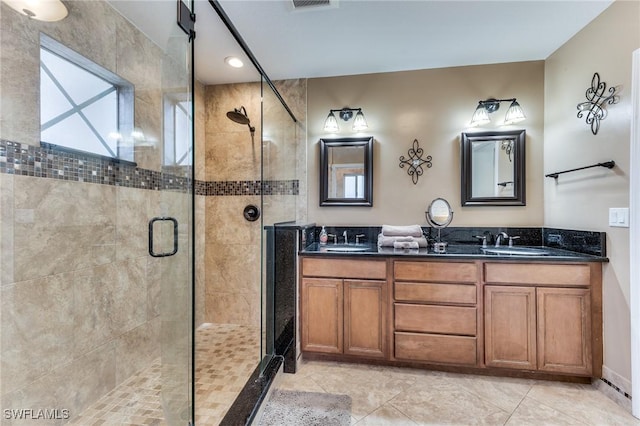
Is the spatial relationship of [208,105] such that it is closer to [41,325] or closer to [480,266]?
[41,325]

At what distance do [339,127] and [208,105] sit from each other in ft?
4.53

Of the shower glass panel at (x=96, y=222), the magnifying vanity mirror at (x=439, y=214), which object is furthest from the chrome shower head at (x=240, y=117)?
the magnifying vanity mirror at (x=439, y=214)

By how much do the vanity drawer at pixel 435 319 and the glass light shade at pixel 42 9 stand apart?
2616 millimetres

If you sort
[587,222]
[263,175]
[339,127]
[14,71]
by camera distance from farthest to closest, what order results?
[339,127] < [263,175] < [587,222] < [14,71]

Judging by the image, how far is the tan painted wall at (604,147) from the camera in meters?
1.75

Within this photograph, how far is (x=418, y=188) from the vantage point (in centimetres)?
269

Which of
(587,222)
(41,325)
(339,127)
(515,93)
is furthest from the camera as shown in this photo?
(339,127)

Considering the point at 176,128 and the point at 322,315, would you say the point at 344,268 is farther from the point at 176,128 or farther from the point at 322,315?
the point at 176,128

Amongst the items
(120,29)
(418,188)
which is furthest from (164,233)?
(418,188)

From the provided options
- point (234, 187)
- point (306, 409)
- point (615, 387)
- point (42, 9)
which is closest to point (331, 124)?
point (234, 187)

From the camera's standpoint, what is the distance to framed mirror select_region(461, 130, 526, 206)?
2535 millimetres

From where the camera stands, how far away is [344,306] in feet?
7.24

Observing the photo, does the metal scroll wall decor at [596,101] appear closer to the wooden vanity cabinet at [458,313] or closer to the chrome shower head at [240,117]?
the wooden vanity cabinet at [458,313]

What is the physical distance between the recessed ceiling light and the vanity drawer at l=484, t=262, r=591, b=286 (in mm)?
2582
